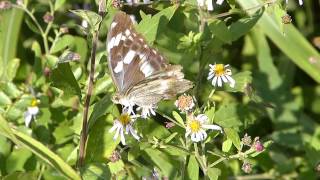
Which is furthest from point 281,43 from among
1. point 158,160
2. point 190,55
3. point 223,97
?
point 158,160

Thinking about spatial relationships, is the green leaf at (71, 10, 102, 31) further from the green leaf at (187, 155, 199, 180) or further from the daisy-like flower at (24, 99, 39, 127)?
the daisy-like flower at (24, 99, 39, 127)

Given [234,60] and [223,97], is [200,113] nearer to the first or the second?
[223,97]

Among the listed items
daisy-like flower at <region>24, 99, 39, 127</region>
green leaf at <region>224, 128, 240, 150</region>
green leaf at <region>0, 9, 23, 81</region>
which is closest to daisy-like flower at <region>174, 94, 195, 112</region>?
green leaf at <region>224, 128, 240, 150</region>

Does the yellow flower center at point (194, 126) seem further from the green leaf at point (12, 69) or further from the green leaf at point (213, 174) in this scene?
the green leaf at point (12, 69)

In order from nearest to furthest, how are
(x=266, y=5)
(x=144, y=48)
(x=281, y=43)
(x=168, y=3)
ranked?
(x=144, y=48), (x=266, y=5), (x=168, y=3), (x=281, y=43)

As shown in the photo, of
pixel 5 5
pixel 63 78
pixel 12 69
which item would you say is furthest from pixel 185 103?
pixel 5 5

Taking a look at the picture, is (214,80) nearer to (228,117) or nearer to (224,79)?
(224,79)

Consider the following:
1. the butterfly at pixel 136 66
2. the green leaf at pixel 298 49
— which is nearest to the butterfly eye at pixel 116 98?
the butterfly at pixel 136 66
